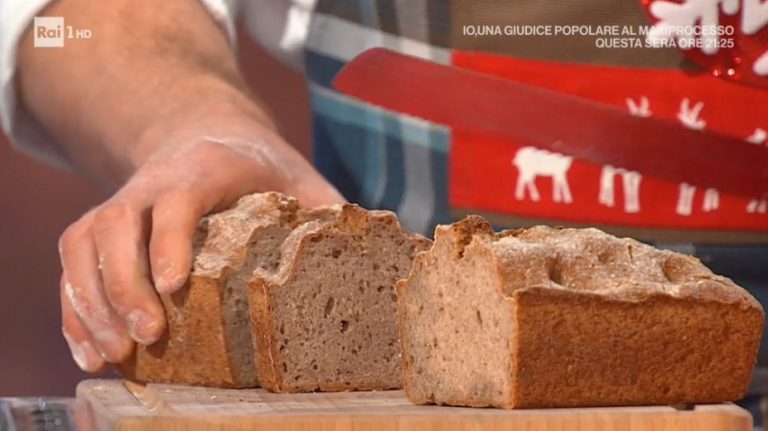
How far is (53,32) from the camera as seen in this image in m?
2.54

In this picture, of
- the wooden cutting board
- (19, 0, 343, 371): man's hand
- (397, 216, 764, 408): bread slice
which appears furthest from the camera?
(19, 0, 343, 371): man's hand

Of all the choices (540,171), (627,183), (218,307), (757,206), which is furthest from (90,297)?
(757,206)

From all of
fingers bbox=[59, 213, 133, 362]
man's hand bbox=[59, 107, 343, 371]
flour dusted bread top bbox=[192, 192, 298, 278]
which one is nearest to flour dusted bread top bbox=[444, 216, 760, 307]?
flour dusted bread top bbox=[192, 192, 298, 278]

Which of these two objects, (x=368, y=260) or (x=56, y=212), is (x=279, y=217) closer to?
(x=368, y=260)

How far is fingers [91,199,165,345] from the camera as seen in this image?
7.34 ft

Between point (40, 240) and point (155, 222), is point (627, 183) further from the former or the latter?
point (40, 240)

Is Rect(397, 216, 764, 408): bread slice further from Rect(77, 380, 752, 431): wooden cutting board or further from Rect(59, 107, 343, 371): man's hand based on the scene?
Rect(59, 107, 343, 371): man's hand

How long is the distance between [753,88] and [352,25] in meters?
0.63

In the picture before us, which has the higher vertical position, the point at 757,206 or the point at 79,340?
the point at 757,206

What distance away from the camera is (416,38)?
242 cm

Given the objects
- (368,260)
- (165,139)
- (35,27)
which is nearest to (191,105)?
(165,139)

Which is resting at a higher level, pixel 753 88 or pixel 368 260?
pixel 753 88

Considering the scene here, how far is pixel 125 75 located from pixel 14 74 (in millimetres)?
180

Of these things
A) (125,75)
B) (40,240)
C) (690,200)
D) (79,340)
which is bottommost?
(79,340)
